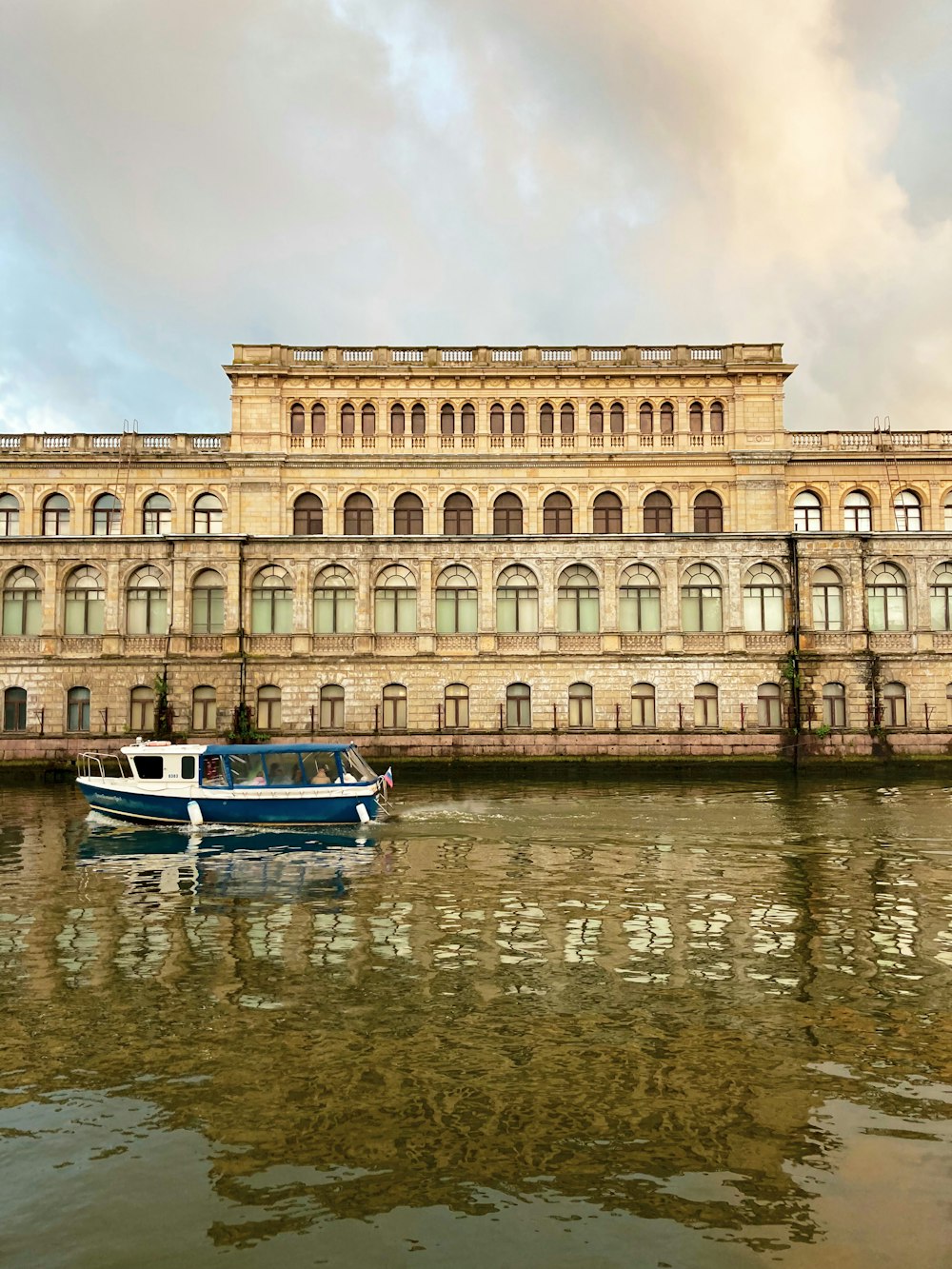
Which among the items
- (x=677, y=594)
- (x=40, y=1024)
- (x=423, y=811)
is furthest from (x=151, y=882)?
(x=677, y=594)

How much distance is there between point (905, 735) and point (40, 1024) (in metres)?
38.4

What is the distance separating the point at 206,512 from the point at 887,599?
123 ft

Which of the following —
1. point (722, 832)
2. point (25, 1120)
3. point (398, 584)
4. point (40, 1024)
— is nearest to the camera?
point (25, 1120)

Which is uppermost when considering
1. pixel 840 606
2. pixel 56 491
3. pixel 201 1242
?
pixel 56 491

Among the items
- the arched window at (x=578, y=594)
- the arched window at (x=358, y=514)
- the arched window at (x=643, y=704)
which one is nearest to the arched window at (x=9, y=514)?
the arched window at (x=358, y=514)

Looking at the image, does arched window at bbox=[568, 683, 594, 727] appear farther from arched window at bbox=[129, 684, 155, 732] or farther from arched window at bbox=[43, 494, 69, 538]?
arched window at bbox=[43, 494, 69, 538]

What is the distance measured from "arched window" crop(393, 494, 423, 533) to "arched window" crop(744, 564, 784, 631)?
63.3 ft

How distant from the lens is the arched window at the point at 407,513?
53.2m

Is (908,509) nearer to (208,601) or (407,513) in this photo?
(407,513)

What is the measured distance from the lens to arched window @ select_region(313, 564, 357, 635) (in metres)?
43.4

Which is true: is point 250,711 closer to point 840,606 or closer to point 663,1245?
point 840,606

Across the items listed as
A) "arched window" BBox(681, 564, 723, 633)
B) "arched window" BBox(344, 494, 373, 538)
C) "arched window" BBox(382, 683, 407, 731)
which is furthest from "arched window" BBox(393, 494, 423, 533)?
"arched window" BBox(681, 564, 723, 633)

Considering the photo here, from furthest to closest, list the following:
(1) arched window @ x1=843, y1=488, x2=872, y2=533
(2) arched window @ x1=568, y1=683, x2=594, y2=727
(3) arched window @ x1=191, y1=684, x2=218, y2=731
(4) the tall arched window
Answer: (1) arched window @ x1=843, y1=488, x2=872, y2=533
(4) the tall arched window
(2) arched window @ x1=568, y1=683, x2=594, y2=727
(3) arched window @ x1=191, y1=684, x2=218, y2=731

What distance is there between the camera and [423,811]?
27.3 meters
